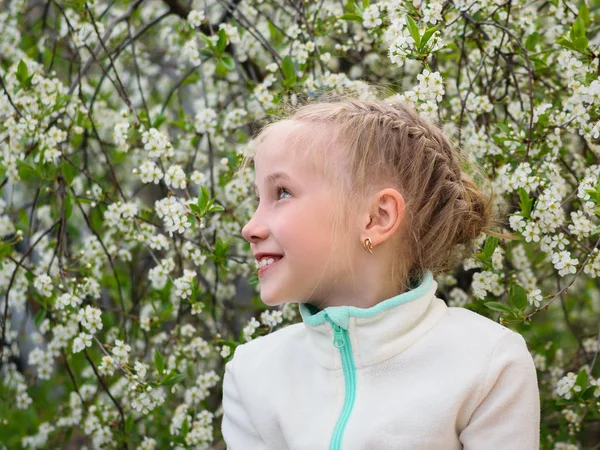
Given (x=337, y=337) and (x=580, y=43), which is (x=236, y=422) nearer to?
(x=337, y=337)

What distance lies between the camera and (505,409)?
4.43 feet

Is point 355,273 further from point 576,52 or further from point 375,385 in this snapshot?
point 576,52

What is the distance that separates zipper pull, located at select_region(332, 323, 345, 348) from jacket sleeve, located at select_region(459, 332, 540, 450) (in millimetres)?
249

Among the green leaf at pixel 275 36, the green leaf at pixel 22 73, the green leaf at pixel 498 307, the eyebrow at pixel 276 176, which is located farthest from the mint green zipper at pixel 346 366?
the green leaf at pixel 275 36

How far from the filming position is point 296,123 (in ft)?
4.97

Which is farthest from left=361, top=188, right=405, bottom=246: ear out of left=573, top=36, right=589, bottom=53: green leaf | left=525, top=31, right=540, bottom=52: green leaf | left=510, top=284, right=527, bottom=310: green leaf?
left=525, top=31, right=540, bottom=52: green leaf

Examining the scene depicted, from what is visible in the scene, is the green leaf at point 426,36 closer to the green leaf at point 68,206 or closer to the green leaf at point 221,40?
the green leaf at point 221,40

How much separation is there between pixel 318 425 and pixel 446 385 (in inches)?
9.3

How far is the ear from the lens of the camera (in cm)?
145

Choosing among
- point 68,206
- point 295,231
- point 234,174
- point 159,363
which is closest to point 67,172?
point 68,206

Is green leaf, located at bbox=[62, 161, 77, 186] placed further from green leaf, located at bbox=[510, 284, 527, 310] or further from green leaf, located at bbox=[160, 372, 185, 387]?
green leaf, located at bbox=[510, 284, 527, 310]

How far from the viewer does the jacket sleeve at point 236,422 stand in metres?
1.58

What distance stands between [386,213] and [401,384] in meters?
0.30

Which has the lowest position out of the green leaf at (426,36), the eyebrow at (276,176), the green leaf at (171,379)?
the green leaf at (171,379)
